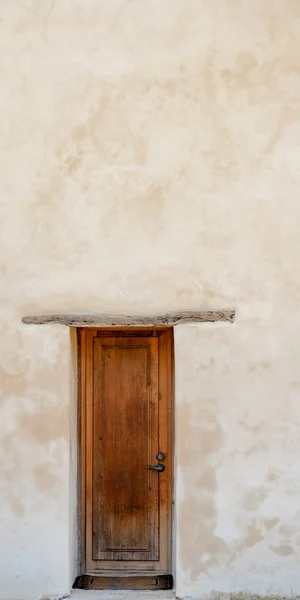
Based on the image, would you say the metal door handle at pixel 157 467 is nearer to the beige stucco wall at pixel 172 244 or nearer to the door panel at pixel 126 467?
the door panel at pixel 126 467

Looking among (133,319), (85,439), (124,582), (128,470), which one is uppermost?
(133,319)

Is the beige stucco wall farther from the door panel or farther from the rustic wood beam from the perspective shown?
the door panel

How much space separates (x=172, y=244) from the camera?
16.0 ft

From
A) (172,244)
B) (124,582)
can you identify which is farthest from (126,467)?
(172,244)

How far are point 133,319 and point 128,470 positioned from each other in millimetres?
1339

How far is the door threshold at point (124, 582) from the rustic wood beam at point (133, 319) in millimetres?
2128

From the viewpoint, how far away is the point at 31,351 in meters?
4.87

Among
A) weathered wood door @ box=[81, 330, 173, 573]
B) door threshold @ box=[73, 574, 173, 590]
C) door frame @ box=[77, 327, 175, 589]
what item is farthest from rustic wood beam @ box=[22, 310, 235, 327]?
door threshold @ box=[73, 574, 173, 590]

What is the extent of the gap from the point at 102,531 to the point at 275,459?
1.63m

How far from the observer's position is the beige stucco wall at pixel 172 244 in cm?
475

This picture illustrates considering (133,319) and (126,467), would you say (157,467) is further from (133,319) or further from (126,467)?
(133,319)

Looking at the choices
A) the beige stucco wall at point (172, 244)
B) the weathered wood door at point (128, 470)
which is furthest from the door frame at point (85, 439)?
the beige stucco wall at point (172, 244)

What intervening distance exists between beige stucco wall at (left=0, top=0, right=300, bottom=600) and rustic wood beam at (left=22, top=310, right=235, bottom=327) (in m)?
0.07

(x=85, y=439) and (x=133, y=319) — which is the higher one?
(x=133, y=319)
